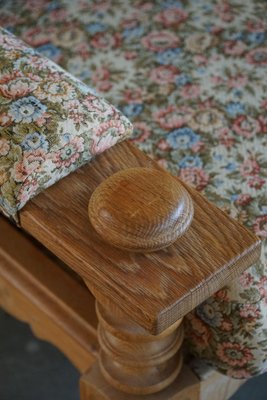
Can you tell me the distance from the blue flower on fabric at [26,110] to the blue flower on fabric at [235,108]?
0.41 metres

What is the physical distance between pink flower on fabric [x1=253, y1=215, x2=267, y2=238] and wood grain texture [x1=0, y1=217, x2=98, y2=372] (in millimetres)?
274

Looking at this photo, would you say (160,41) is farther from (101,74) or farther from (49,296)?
(49,296)

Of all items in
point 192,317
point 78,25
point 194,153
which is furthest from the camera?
point 78,25

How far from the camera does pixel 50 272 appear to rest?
3.81ft

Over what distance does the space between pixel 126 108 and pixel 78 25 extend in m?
0.25

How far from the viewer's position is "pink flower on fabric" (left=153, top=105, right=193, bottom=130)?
1.20m

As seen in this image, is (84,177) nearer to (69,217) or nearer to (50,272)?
(69,217)

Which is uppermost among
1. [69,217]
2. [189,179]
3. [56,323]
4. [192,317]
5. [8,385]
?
[69,217]

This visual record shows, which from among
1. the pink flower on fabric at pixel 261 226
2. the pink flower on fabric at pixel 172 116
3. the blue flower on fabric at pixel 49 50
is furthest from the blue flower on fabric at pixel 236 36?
the pink flower on fabric at pixel 261 226

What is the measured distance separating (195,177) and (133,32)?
0.38 metres

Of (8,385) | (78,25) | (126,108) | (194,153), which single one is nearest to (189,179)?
(194,153)

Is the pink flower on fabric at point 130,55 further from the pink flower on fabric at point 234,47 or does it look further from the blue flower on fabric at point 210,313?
the blue flower on fabric at point 210,313

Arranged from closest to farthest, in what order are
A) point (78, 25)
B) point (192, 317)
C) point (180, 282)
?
1. point (180, 282)
2. point (192, 317)
3. point (78, 25)

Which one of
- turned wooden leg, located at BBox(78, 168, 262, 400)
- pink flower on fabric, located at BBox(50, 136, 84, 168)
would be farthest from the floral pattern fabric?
pink flower on fabric, located at BBox(50, 136, 84, 168)
